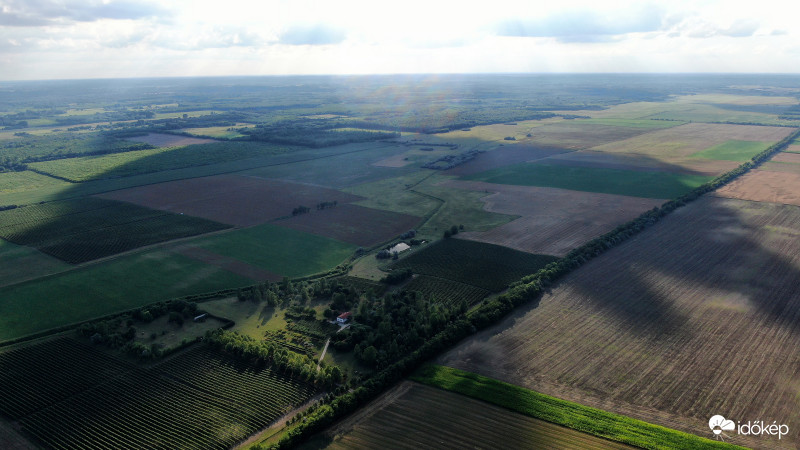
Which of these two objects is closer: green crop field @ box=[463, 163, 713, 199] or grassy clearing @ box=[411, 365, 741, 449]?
grassy clearing @ box=[411, 365, 741, 449]

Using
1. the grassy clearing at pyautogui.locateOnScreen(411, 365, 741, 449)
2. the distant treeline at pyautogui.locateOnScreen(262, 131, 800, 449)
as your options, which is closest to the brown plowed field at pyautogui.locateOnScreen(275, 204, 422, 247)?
the distant treeline at pyautogui.locateOnScreen(262, 131, 800, 449)

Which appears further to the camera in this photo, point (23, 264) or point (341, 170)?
point (341, 170)

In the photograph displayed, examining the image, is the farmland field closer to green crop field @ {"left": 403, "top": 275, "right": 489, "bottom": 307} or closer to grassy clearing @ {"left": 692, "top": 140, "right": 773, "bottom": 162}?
green crop field @ {"left": 403, "top": 275, "right": 489, "bottom": 307}

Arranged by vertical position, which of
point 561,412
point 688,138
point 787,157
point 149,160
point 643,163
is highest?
point 688,138

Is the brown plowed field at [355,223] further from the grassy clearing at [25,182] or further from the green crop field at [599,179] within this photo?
the grassy clearing at [25,182]

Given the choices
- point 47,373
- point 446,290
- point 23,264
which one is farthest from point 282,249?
point 47,373

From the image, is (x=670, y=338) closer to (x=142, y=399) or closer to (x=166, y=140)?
(x=142, y=399)

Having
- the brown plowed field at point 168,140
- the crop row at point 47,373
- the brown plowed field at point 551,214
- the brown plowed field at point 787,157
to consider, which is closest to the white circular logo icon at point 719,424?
the brown plowed field at point 551,214
